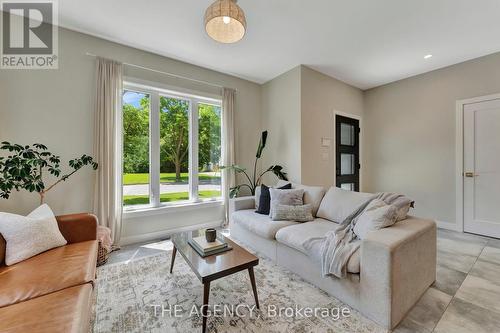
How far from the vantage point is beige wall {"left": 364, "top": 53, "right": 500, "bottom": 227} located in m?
3.44

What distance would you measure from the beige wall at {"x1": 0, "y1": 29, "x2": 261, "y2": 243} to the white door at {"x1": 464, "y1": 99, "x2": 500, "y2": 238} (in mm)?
5225

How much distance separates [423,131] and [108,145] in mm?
5280

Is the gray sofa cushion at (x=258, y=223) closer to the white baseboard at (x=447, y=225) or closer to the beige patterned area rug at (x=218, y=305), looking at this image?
the beige patterned area rug at (x=218, y=305)

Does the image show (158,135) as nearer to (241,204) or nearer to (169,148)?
(169,148)

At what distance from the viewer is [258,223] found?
2627 millimetres

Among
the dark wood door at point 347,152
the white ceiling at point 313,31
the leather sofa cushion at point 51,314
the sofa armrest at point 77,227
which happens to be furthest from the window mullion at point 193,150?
the dark wood door at point 347,152

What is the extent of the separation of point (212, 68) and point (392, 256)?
3693 mm

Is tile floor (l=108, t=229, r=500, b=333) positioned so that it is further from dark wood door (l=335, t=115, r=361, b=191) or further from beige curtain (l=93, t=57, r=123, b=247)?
dark wood door (l=335, t=115, r=361, b=191)

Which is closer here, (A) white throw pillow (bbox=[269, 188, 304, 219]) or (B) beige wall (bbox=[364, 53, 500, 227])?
(A) white throw pillow (bbox=[269, 188, 304, 219])

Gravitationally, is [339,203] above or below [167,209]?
above

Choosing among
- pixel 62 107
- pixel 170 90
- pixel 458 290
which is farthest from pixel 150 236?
pixel 458 290

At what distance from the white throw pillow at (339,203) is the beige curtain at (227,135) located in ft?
5.84

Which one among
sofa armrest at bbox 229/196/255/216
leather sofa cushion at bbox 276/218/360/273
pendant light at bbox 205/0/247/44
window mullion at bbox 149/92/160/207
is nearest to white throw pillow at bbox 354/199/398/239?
leather sofa cushion at bbox 276/218/360/273

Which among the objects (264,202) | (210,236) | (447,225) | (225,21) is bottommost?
(447,225)
